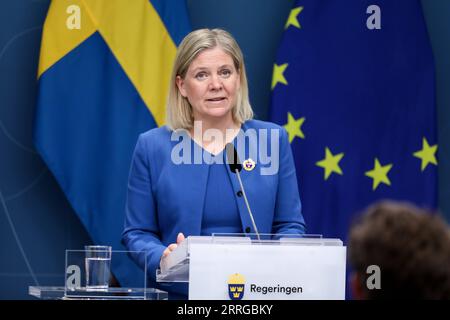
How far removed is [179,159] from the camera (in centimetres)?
378

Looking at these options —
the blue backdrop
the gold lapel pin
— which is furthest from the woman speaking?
the blue backdrop

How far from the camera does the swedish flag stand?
5.16m

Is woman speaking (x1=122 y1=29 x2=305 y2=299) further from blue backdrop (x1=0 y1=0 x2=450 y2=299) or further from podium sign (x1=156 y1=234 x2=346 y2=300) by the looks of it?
blue backdrop (x1=0 y1=0 x2=450 y2=299)

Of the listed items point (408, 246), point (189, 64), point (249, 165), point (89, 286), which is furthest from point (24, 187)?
point (408, 246)

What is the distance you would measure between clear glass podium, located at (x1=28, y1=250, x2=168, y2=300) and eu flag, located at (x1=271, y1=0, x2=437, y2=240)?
2.42 m

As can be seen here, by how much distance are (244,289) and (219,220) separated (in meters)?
0.80

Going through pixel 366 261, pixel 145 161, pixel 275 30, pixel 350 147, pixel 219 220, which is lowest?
pixel 366 261

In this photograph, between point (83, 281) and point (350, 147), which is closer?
point (83, 281)

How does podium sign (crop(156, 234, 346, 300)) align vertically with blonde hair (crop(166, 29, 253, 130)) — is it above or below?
below

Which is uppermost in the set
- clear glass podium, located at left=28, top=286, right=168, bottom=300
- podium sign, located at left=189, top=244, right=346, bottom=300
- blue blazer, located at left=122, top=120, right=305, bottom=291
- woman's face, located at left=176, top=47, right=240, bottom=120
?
woman's face, located at left=176, top=47, right=240, bottom=120

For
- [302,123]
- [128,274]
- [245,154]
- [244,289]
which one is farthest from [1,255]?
[244,289]

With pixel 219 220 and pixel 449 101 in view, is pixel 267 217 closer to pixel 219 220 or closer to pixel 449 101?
pixel 219 220

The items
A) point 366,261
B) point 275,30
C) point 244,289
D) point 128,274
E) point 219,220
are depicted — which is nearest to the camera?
point 366,261

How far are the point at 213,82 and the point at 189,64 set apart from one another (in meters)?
0.13
